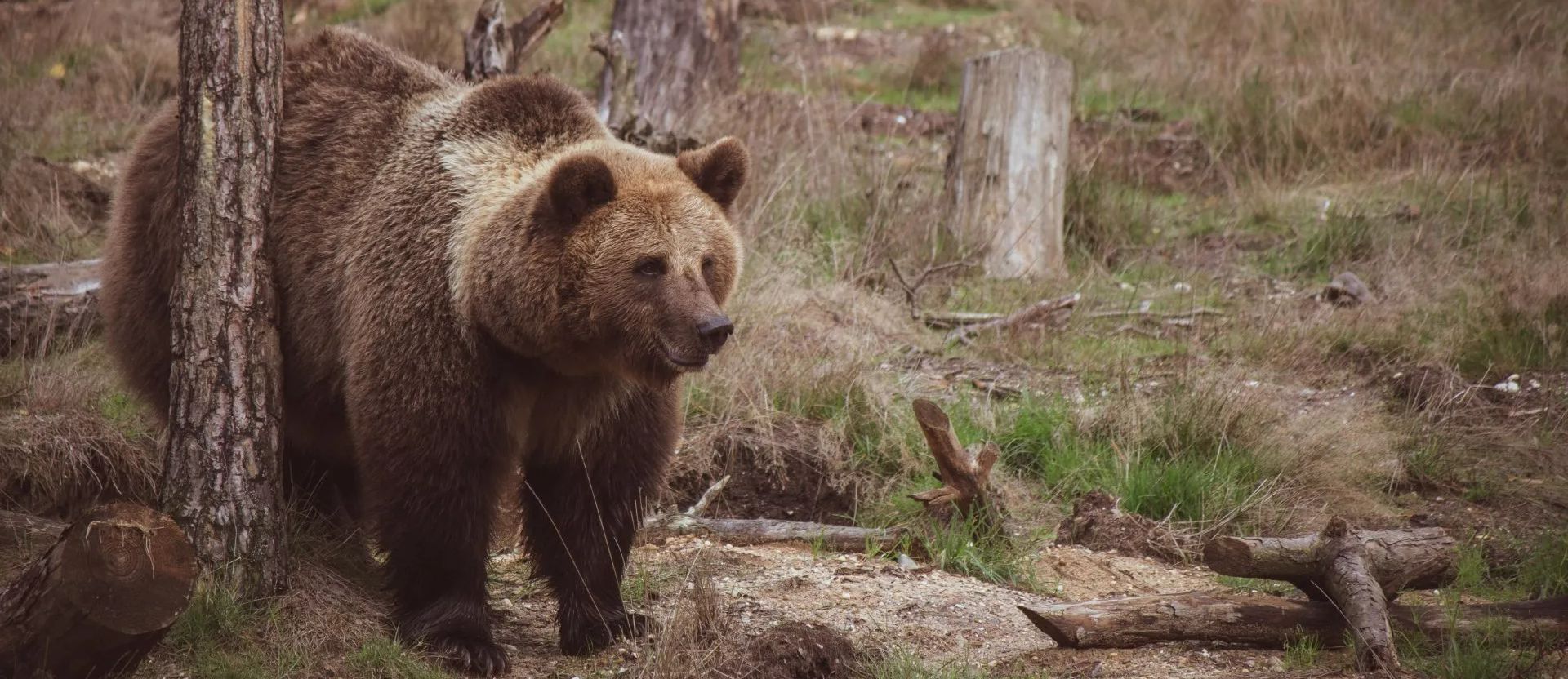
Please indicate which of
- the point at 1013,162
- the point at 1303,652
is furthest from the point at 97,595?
the point at 1013,162

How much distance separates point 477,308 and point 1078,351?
4.06 metres

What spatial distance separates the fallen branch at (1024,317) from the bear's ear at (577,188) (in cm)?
375

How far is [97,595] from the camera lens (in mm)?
3461

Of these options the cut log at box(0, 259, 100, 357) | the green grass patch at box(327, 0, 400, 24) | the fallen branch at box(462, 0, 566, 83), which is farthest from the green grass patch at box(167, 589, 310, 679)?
the green grass patch at box(327, 0, 400, 24)

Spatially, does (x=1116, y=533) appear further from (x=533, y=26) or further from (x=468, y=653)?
(x=533, y=26)

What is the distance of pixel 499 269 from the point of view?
4203mm

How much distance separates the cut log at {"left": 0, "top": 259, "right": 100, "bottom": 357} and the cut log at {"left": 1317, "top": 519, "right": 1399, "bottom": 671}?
5.52 metres

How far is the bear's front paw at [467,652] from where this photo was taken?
436cm

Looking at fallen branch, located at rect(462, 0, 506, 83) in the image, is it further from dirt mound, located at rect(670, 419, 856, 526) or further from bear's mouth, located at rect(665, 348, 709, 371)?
bear's mouth, located at rect(665, 348, 709, 371)

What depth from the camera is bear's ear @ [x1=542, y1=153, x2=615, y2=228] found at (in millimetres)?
4066

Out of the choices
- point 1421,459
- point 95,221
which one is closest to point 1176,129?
point 1421,459

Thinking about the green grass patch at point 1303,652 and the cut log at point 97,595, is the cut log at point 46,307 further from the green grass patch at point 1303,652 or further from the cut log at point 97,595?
the green grass patch at point 1303,652

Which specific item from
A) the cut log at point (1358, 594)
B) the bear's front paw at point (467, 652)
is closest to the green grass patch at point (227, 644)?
the bear's front paw at point (467, 652)

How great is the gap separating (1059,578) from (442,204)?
A: 8.80 ft
